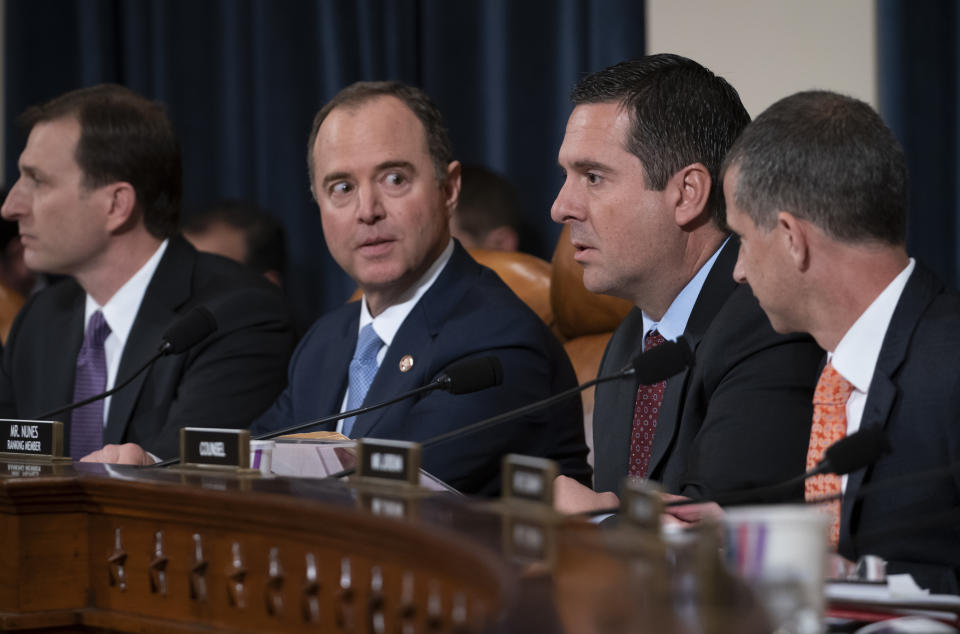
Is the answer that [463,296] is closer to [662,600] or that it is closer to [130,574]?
[130,574]

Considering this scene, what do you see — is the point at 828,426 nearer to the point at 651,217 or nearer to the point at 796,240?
the point at 796,240

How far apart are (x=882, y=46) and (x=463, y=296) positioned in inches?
50.9

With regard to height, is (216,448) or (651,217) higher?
(651,217)

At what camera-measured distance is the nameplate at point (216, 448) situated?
174 cm

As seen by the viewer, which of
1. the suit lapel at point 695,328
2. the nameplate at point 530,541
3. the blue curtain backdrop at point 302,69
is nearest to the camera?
the nameplate at point 530,541

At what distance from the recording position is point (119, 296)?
3.22 m

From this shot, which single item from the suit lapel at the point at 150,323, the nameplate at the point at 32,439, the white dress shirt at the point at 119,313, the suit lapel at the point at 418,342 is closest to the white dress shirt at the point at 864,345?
the suit lapel at the point at 418,342

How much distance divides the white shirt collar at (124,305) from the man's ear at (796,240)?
184 cm

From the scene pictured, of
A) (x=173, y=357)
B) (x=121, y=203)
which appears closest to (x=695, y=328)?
(x=173, y=357)

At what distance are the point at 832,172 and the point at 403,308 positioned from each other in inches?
43.9

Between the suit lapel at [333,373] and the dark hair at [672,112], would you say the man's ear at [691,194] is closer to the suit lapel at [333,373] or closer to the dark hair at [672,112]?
the dark hair at [672,112]

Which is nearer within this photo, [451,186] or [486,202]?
[451,186]

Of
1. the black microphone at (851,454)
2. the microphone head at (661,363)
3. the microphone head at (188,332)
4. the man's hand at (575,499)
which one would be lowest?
the man's hand at (575,499)

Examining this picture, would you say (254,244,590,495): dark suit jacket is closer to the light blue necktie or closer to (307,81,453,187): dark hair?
the light blue necktie
